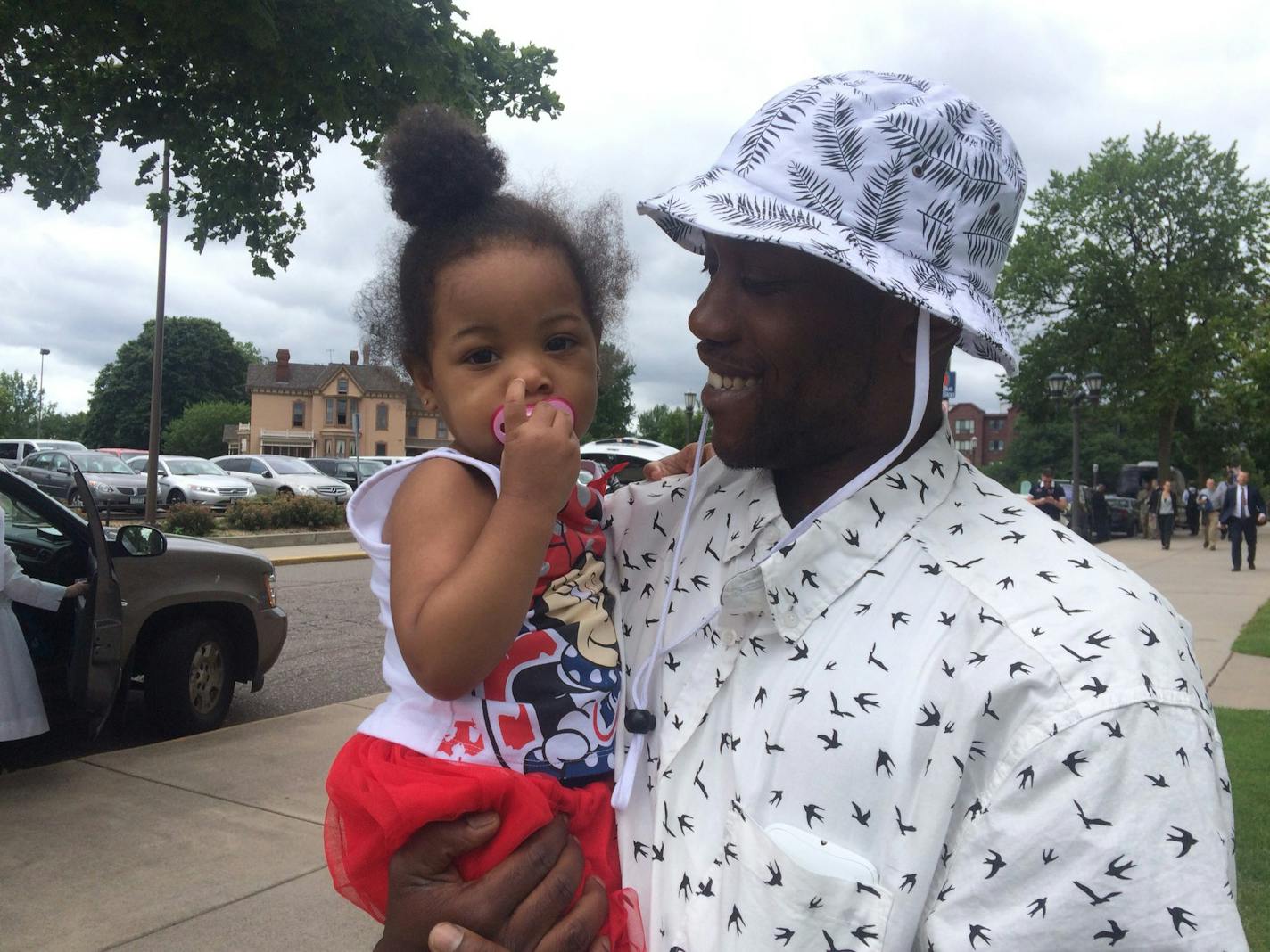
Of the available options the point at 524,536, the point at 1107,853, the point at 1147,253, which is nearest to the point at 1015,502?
the point at 1107,853

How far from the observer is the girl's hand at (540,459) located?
1.46 metres

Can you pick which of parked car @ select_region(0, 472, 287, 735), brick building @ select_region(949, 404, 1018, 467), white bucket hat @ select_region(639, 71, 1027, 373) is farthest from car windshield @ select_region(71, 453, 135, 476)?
brick building @ select_region(949, 404, 1018, 467)

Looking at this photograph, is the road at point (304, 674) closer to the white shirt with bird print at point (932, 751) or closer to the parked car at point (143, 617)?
the parked car at point (143, 617)

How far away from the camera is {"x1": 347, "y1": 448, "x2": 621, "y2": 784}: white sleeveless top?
4.89ft

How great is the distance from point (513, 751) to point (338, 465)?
3198 cm

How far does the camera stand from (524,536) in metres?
1.42

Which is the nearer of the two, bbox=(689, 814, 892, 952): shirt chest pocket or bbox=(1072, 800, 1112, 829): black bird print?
bbox=(1072, 800, 1112, 829): black bird print

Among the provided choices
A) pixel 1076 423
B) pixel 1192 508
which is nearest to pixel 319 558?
pixel 1076 423

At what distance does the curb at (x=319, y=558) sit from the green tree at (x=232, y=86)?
→ 10.5 metres

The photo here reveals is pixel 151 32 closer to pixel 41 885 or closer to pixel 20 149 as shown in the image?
pixel 20 149

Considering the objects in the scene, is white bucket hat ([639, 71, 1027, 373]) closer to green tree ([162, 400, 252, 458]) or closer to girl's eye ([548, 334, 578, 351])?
girl's eye ([548, 334, 578, 351])

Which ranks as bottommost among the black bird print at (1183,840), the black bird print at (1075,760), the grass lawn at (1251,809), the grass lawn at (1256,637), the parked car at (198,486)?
the grass lawn at (1256,637)

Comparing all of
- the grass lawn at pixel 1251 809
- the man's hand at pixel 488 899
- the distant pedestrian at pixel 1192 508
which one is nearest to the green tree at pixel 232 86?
the man's hand at pixel 488 899

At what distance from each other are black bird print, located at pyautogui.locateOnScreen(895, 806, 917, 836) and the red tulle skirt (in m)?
0.48
